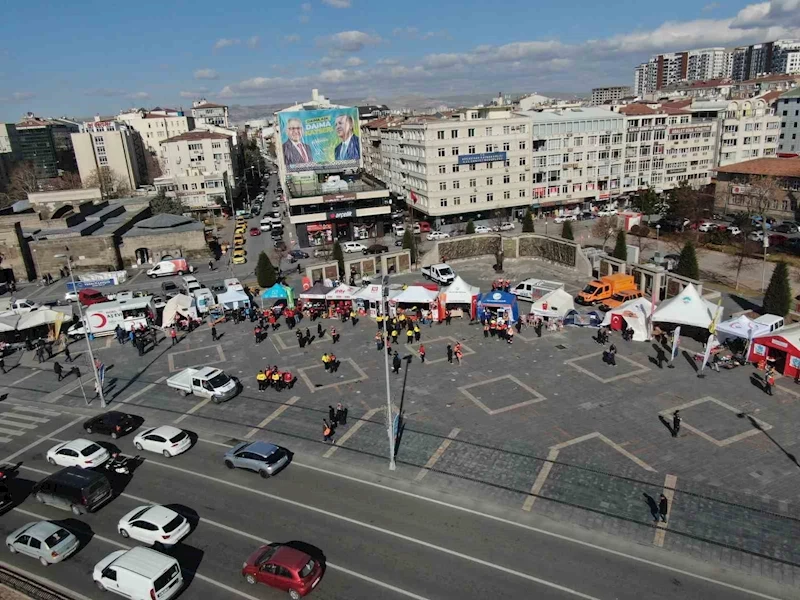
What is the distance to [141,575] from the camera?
1555cm

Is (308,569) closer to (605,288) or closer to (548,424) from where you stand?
(548,424)

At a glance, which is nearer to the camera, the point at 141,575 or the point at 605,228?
the point at 141,575

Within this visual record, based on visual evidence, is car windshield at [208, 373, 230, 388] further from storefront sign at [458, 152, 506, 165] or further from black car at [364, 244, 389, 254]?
storefront sign at [458, 152, 506, 165]

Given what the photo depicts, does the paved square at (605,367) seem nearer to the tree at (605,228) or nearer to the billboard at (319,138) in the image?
the tree at (605,228)

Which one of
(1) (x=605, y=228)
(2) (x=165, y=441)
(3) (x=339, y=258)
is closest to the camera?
(2) (x=165, y=441)

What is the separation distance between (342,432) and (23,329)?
27987 millimetres

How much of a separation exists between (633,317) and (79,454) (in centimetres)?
2926

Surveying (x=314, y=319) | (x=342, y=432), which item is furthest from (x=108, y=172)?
(x=342, y=432)

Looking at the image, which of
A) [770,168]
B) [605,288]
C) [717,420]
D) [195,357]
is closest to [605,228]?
[605,288]

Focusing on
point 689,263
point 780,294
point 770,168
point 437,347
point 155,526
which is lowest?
point 437,347

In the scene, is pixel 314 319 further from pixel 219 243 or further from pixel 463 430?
pixel 219 243

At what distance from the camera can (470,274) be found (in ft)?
162

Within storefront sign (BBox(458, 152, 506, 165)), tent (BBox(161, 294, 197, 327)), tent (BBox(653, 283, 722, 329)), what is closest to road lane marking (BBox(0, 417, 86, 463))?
tent (BBox(161, 294, 197, 327))

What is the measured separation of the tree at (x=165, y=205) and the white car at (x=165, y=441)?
204 ft
